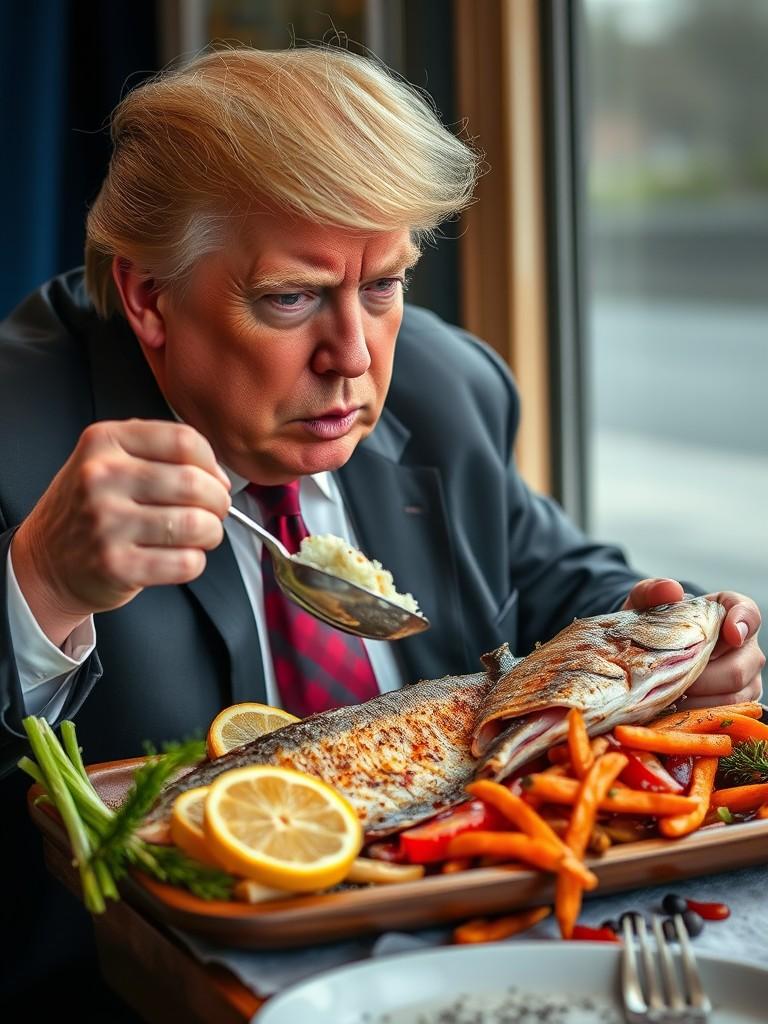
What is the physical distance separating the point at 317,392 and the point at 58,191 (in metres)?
1.98

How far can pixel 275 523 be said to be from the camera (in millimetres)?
1832

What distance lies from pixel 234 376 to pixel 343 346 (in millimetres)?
159

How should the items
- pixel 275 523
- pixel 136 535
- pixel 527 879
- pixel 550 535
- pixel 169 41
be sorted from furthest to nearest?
pixel 169 41
pixel 550 535
pixel 275 523
pixel 136 535
pixel 527 879

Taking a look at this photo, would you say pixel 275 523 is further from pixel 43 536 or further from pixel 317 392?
pixel 43 536

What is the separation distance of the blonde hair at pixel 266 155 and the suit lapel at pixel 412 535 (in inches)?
17.2

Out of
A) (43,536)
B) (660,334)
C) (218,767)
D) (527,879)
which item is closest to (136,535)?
(43,536)

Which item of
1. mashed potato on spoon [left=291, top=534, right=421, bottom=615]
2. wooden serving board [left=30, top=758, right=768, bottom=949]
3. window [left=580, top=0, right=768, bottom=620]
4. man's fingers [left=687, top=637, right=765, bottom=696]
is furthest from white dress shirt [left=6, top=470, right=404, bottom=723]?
window [left=580, top=0, right=768, bottom=620]

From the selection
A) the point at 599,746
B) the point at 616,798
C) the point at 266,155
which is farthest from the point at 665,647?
the point at 266,155

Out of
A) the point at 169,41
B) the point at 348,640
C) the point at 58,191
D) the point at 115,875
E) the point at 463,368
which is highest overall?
the point at 169,41

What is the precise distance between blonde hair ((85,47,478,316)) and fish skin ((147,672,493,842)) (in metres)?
0.62

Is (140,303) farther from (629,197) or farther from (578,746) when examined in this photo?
(629,197)

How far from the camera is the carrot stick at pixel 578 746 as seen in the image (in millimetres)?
1190

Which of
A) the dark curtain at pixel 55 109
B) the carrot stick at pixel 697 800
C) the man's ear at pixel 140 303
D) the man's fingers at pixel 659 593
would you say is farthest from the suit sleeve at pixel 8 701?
the dark curtain at pixel 55 109

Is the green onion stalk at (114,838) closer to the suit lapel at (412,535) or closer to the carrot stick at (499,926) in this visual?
the carrot stick at (499,926)
